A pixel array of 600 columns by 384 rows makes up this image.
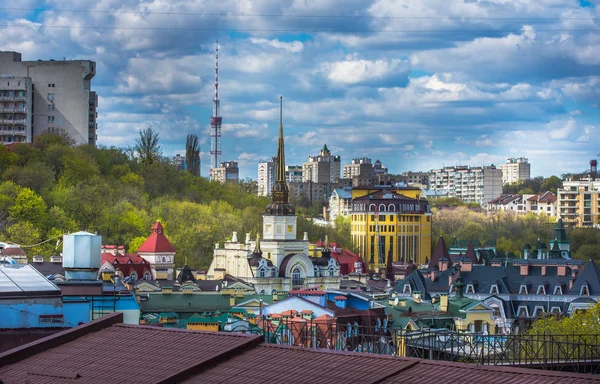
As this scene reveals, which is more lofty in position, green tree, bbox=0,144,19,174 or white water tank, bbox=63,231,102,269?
green tree, bbox=0,144,19,174

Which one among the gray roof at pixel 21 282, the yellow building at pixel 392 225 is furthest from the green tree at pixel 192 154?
the gray roof at pixel 21 282

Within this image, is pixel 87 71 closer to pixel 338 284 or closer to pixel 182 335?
pixel 338 284

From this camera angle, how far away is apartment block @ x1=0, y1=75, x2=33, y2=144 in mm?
111312

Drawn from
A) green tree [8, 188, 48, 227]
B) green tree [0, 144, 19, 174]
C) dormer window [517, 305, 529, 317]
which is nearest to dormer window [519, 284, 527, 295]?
dormer window [517, 305, 529, 317]

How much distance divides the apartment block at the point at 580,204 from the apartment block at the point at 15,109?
72.1m

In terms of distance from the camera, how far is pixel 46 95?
114 meters

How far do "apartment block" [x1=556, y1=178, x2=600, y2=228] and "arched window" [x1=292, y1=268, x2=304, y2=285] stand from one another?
7686cm

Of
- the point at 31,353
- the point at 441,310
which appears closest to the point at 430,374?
the point at 31,353

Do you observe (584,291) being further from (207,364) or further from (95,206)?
(207,364)

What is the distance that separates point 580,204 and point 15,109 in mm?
77981

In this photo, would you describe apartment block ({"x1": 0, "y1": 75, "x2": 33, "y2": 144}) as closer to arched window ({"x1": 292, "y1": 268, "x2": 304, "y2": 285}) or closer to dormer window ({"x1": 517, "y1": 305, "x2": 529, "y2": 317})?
arched window ({"x1": 292, "y1": 268, "x2": 304, "y2": 285})

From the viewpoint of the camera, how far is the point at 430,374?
2417 cm

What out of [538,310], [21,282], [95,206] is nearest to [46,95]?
[95,206]

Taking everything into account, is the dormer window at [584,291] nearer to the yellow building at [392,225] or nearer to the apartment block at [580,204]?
the yellow building at [392,225]
